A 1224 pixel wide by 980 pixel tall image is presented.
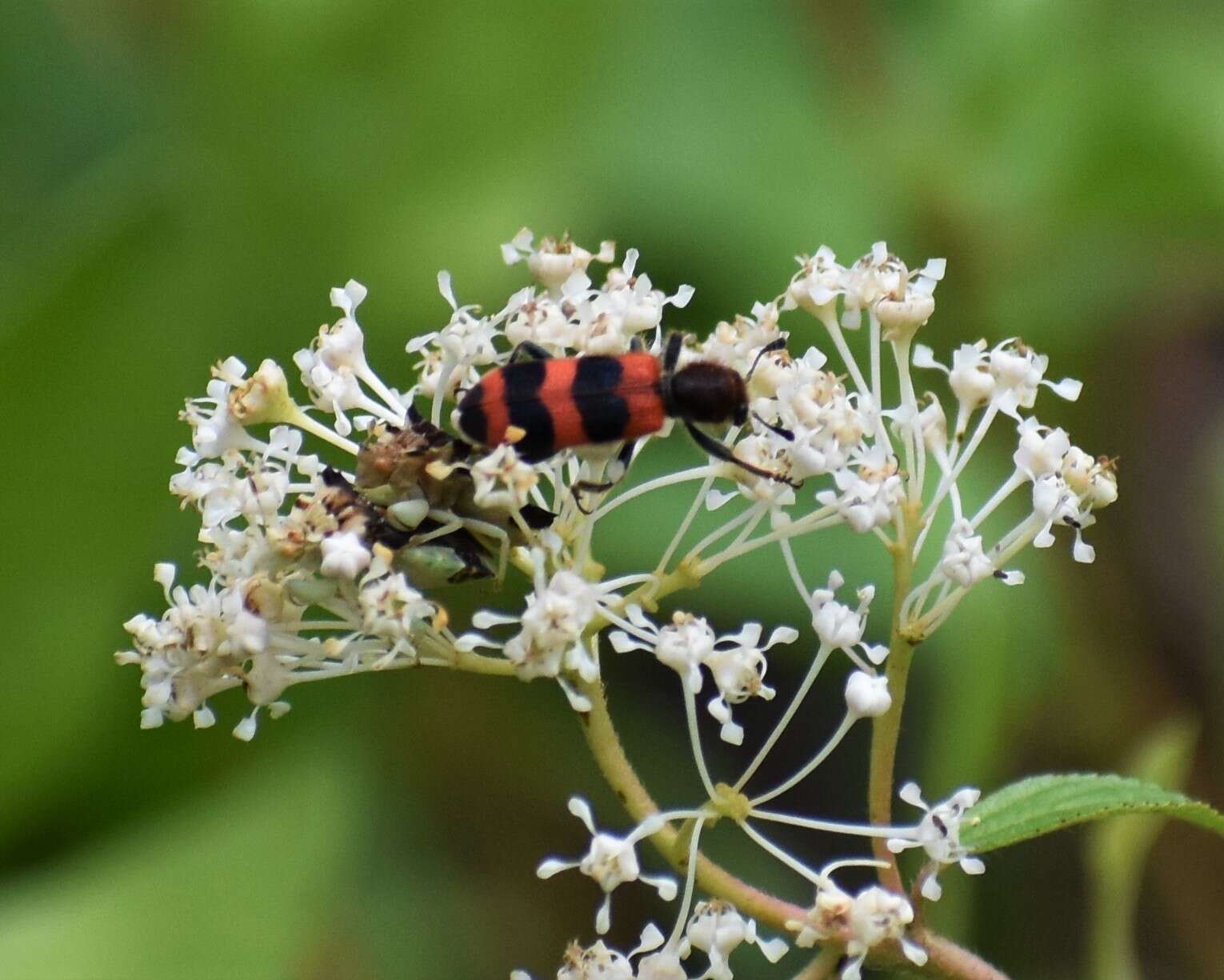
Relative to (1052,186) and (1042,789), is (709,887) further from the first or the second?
(1052,186)

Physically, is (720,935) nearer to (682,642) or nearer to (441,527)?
(682,642)

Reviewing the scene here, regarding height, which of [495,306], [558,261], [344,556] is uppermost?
[495,306]

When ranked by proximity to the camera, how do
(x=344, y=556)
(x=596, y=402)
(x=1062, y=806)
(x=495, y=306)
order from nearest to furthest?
1. (x=344, y=556)
2. (x=596, y=402)
3. (x=1062, y=806)
4. (x=495, y=306)

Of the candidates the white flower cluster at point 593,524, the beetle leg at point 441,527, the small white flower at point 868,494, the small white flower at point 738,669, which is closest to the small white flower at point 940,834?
the white flower cluster at point 593,524

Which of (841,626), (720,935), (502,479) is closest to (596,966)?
(720,935)

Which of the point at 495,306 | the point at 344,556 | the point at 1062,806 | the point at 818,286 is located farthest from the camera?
the point at 495,306

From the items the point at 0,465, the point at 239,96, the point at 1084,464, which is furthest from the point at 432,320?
the point at 1084,464

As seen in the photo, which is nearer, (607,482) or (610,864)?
(610,864)
